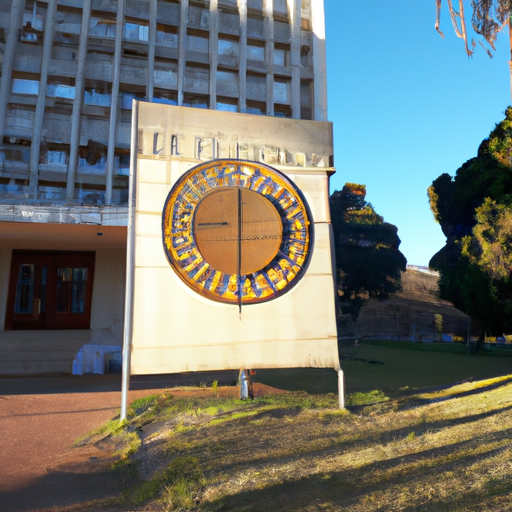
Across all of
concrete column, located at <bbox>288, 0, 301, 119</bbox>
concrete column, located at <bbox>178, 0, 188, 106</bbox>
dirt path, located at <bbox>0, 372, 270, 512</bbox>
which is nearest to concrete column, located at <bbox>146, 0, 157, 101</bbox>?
concrete column, located at <bbox>178, 0, 188, 106</bbox>

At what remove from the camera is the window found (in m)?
13.7

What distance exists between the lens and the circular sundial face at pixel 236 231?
22.6ft

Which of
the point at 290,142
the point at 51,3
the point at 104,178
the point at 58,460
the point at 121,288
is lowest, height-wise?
the point at 58,460

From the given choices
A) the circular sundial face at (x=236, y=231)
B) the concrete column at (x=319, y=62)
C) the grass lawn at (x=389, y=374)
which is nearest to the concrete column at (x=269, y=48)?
the concrete column at (x=319, y=62)

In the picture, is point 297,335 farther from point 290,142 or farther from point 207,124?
point 207,124

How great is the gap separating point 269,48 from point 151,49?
3.87 m

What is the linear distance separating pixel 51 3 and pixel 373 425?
15032mm

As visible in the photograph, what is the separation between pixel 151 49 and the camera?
49.7 feet

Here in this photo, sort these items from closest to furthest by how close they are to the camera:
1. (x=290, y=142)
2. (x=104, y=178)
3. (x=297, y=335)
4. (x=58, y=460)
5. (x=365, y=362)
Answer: (x=58, y=460) → (x=297, y=335) → (x=290, y=142) → (x=104, y=178) → (x=365, y=362)

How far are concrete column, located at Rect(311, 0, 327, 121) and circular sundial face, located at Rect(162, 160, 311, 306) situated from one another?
931 centimetres

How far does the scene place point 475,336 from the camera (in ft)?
102

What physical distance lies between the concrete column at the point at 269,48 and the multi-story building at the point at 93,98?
1.9 inches

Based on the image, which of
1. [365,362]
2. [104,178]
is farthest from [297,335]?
[365,362]

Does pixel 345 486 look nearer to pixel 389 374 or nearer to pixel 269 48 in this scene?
pixel 389 374
